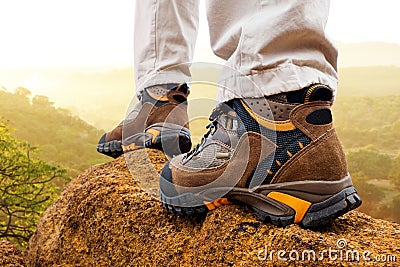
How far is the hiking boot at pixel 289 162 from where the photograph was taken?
70 centimetres

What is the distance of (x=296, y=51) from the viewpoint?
0.71 m

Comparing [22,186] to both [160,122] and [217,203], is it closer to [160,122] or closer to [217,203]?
[160,122]

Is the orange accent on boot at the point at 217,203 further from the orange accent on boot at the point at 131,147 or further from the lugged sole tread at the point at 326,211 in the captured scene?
the orange accent on boot at the point at 131,147

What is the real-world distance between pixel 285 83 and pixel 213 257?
0.33 metres

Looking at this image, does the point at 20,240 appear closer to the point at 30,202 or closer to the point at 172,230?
the point at 30,202

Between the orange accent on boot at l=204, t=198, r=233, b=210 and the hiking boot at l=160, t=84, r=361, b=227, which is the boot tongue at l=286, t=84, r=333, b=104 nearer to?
the hiking boot at l=160, t=84, r=361, b=227

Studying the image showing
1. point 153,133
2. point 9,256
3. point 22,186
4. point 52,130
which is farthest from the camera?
point 52,130

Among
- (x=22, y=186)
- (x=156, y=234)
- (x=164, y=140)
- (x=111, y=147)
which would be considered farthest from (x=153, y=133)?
(x=22, y=186)

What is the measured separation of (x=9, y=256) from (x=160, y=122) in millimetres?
526

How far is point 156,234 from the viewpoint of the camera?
85 centimetres

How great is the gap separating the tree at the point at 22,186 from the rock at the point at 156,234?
0.86 meters

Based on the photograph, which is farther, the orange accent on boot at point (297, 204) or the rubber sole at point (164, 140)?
the rubber sole at point (164, 140)

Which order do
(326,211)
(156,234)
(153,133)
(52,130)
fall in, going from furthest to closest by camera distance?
(52,130)
(153,133)
(156,234)
(326,211)

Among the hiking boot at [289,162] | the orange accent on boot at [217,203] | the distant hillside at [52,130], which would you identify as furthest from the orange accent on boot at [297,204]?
the distant hillside at [52,130]
